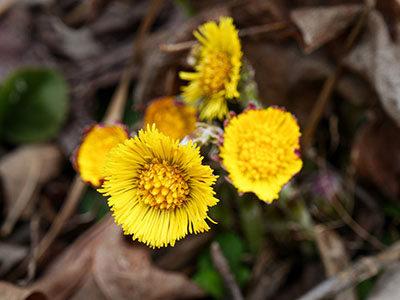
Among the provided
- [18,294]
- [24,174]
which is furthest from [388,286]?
[24,174]

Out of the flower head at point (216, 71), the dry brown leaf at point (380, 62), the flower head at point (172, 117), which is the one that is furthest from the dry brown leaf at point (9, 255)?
the dry brown leaf at point (380, 62)

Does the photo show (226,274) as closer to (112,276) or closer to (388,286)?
(112,276)

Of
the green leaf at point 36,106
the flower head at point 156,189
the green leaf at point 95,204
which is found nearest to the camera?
the flower head at point 156,189

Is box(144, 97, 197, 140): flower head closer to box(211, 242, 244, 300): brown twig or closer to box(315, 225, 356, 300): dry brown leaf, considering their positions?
box(211, 242, 244, 300): brown twig

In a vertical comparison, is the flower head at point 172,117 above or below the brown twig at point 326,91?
above

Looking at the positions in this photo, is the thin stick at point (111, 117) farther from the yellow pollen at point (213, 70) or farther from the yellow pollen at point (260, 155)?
the yellow pollen at point (260, 155)

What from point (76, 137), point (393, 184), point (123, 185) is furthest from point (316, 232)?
point (76, 137)
